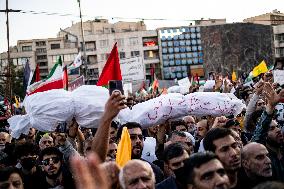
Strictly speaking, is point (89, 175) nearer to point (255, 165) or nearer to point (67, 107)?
point (255, 165)

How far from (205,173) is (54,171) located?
2.09 metres

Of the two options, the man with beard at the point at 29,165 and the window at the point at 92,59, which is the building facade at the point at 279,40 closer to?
the window at the point at 92,59

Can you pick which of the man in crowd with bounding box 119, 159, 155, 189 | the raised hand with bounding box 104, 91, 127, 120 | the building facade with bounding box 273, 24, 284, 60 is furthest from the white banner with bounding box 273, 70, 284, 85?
the building facade with bounding box 273, 24, 284, 60

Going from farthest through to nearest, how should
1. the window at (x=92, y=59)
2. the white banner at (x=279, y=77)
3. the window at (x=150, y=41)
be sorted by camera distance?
the window at (x=150, y=41), the window at (x=92, y=59), the white banner at (x=279, y=77)

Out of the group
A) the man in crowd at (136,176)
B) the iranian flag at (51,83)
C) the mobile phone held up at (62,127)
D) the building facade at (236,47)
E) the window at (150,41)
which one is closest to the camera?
the man in crowd at (136,176)

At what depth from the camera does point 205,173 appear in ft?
11.9

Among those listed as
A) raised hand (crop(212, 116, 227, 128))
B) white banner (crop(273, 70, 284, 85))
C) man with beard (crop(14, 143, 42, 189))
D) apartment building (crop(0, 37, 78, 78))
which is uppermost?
apartment building (crop(0, 37, 78, 78))

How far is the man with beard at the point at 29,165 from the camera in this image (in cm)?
542

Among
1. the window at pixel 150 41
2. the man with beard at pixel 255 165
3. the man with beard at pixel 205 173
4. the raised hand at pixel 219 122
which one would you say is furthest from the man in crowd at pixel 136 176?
the window at pixel 150 41

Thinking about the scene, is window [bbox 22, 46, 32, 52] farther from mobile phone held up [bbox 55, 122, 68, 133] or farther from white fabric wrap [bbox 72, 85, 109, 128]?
white fabric wrap [bbox 72, 85, 109, 128]

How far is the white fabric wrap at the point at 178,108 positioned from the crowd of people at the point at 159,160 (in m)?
0.17

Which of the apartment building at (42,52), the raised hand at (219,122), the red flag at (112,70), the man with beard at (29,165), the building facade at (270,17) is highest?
the building facade at (270,17)

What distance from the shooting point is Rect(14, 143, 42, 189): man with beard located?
17.8ft

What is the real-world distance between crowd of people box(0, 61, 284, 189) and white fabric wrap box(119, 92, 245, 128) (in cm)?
17
